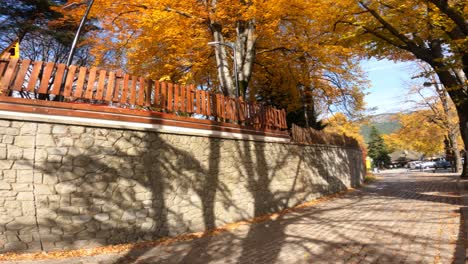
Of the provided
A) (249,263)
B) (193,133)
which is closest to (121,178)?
(193,133)

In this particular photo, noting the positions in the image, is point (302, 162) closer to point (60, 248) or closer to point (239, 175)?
point (239, 175)

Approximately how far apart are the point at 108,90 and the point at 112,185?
2.02m

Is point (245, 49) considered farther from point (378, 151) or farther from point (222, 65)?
point (378, 151)

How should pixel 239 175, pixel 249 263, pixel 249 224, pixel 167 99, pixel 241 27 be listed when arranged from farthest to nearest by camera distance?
pixel 241 27 → pixel 239 175 → pixel 249 224 → pixel 167 99 → pixel 249 263

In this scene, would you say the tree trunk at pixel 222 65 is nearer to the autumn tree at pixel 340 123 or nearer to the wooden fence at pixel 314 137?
the wooden fence at pixel 314 137

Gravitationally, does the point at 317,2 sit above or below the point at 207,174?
above

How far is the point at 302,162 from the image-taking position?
43.9 feet

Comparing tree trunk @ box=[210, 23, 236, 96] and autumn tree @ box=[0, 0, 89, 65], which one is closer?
tree trunk @ box=[210, 23, 236, 96]

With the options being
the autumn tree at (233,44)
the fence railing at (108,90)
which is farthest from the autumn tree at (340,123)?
the fence railing at (108,90)

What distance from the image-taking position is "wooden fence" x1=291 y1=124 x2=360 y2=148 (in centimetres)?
1344

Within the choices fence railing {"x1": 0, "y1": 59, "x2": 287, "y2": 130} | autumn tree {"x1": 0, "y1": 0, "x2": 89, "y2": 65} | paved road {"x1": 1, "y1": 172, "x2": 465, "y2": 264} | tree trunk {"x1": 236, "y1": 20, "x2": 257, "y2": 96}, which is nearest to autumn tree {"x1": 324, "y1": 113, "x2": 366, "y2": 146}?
tree trunk {"x1": 236, "y1": 20, "x2": 257, "y2": 96}

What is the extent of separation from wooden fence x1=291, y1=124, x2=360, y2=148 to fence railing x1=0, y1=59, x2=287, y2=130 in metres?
3.52

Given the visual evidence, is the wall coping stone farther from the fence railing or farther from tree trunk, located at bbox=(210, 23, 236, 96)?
tree trunk, located at bbox=(210, 23, 236, 96)

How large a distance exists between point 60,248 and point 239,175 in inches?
198
